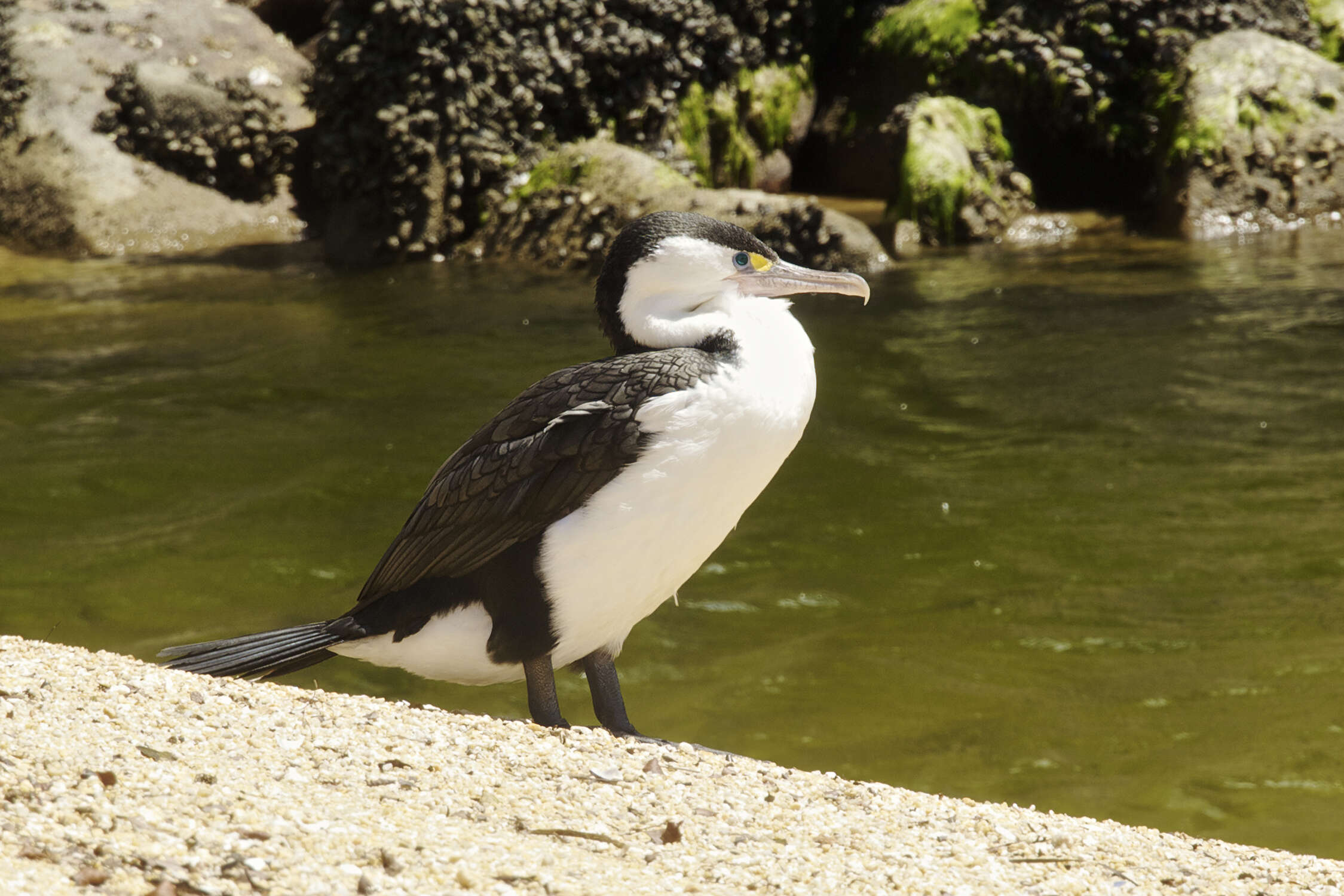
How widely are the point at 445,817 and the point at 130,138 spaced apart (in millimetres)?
14026

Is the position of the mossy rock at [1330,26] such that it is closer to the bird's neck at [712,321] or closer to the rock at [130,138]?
the rock at [130,138]

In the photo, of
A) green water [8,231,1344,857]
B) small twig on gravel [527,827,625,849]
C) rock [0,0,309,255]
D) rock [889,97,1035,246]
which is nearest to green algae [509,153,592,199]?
green water [8,231,1344,857]

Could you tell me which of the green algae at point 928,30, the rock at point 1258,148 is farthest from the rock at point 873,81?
the rock at point 1258,148

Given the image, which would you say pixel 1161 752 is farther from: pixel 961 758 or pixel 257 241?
pixel 257 241

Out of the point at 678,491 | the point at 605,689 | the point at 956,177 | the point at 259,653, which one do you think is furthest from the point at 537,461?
the point at 956,177

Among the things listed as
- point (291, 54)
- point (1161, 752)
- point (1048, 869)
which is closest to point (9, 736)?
point (1048, 869)

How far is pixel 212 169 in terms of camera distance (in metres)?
15.2

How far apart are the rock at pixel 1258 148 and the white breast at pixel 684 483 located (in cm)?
1177

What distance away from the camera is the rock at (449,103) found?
1413 cm

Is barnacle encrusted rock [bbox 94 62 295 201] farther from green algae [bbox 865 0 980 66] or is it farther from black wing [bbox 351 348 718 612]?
black wing [bbox 351 348 718 612]

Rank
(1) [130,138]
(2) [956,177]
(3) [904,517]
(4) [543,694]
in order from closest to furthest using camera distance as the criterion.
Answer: (4) [543,694] < (3) [904,517] < (2) [956,177] < (1) [130,138]

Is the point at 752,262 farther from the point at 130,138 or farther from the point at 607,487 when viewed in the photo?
the point at 130,138

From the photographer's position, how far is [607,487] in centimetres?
375

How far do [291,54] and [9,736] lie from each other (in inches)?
597
